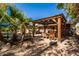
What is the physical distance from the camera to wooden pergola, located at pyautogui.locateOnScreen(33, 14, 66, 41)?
7.54ft

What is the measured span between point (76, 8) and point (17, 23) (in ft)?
2.73

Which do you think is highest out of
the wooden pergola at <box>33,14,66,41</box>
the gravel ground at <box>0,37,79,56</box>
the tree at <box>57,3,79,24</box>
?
the tree at <box>57,3,79,24</box>

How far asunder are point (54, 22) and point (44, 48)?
382 millimetres

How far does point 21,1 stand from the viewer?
233 centimetres

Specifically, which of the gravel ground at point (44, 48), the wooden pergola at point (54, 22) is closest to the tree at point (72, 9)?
the wooden pergola at point (54, 22)

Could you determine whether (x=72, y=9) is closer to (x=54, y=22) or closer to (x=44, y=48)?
(x=54, y=22)

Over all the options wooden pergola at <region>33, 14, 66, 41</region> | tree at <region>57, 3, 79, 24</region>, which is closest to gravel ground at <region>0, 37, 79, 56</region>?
wooden pergola at <region>33, 14, 66, 41</region>

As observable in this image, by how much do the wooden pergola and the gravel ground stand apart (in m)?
0.16

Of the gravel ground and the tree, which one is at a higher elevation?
the tree

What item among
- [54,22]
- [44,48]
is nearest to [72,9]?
[54,22]

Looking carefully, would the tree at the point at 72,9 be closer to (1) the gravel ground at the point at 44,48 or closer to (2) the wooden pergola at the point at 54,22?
(2) the wooden pergola at the point at 54,22

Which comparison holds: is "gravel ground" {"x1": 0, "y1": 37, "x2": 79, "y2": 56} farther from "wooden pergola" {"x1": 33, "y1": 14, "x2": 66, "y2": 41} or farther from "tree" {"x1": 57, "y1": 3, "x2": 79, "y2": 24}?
"tree" {"x1": 57, "y1": 3, "x2": 79, "y2": 24}

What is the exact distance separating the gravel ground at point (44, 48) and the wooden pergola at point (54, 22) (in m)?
0.16

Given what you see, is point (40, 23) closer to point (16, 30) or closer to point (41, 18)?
point (41, 18)
